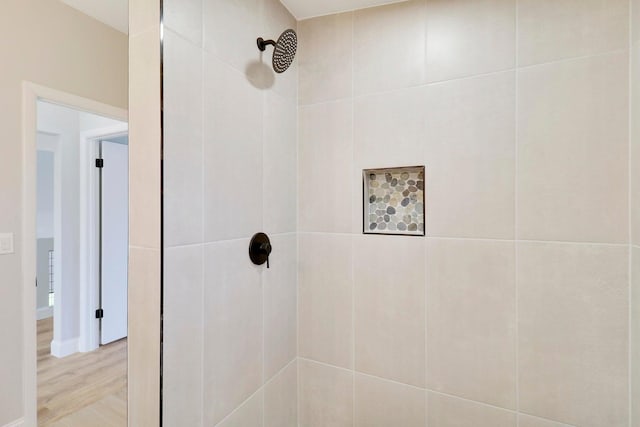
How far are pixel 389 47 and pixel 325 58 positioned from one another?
0.92ft

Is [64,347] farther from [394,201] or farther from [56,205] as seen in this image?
[394,201]

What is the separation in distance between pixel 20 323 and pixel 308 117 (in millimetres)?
1793

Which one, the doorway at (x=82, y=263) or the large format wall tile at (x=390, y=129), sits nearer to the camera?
the large format wall tile at (x=390, y=129)

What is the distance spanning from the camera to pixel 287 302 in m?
1.25

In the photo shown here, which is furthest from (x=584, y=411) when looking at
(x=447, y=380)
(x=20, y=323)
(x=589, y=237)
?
(x=20, y=323)

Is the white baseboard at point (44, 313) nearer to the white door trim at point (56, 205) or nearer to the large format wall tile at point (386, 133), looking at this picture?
the white door trim at point (56, 205)

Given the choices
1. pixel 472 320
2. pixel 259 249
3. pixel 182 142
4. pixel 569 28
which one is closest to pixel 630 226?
pixel 472 320

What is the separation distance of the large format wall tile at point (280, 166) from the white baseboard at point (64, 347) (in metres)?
1.36

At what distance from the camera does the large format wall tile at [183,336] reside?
0.72 m

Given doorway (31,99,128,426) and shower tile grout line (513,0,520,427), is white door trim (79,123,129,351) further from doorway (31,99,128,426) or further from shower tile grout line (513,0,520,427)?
shower tile grout line (513,0,520,427)

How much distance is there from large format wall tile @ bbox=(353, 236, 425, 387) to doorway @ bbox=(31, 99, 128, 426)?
0.96 meters

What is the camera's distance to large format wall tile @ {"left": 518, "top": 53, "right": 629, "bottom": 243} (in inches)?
33.4

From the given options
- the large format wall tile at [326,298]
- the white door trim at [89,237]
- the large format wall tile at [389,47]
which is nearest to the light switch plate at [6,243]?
the white door trim at [89,237]

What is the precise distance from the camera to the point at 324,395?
4.16 ft
